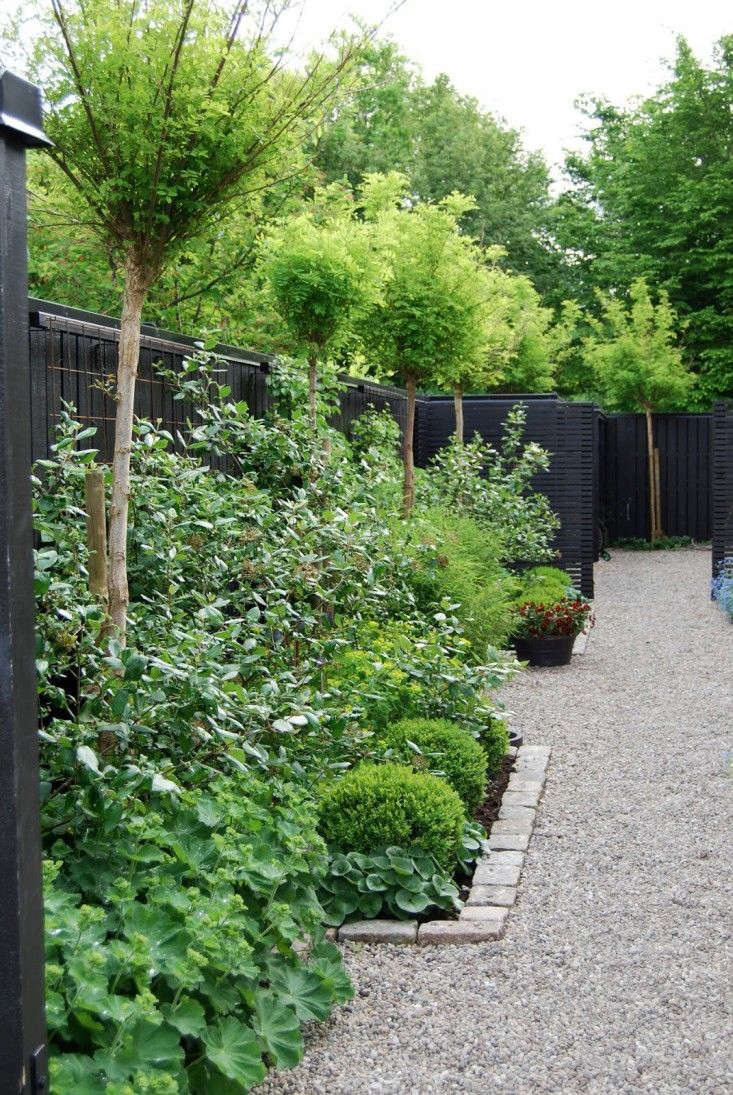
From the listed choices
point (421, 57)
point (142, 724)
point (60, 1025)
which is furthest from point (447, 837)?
point (421, 57)

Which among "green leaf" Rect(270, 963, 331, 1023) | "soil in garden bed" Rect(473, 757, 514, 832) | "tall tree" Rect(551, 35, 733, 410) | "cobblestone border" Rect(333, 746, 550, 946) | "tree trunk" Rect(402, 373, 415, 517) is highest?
"tall tree" Rect(551, 35, 733, 410)

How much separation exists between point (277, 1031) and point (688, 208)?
20559 millimetres

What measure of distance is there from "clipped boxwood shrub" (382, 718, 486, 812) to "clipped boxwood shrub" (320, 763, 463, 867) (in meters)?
0.40

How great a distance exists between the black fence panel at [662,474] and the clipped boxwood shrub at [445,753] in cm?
1315

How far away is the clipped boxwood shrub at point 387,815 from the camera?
3.46 m

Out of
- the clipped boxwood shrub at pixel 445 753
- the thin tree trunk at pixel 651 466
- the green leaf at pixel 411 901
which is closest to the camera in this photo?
the green leaf at pixel 411 901

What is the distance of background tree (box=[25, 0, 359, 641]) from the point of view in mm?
2879

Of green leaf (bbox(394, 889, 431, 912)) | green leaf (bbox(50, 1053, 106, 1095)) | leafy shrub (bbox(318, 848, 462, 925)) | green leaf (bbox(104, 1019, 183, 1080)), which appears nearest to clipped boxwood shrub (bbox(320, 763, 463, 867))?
leafy shrub (bbox(318, 848, 462, 925))

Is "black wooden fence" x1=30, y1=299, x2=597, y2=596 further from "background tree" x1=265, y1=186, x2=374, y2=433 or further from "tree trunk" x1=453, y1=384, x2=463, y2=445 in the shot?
"tree trunk" x1=453, y1=384, x2=463, y2=445

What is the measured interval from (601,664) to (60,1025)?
255 inches

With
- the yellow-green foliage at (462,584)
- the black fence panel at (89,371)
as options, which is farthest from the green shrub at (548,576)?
the black fence panel at (89,371)

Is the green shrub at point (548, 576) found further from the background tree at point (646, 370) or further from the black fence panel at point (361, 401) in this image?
the background tree at point (646, 370)

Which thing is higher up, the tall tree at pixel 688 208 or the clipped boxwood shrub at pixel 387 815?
the tall tree at pixel 688 208

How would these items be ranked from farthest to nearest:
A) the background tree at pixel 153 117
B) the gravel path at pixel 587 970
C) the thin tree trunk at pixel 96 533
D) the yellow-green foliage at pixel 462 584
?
the yellow-green foliage at pixel 462 584 < the thin tree trunk at pixel 96 533 < the background tree at pixel 153 117 < the gravel path at pixel 587 970
